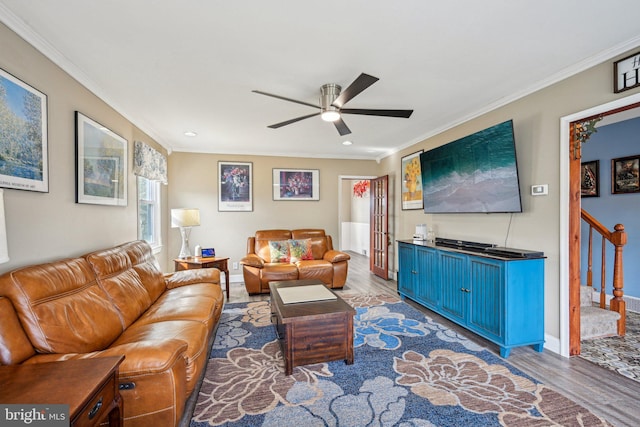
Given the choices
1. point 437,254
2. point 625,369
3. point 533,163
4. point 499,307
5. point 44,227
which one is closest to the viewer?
point 44,227

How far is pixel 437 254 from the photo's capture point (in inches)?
133

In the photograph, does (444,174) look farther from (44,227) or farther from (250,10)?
(44,227)

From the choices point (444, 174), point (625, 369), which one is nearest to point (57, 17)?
point (444, 174)

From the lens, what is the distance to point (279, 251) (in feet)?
15.6

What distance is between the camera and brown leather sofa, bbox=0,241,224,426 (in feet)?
4.67

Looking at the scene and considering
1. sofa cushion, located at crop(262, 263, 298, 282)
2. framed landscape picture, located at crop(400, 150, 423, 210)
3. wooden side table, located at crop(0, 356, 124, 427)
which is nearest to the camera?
wooden side table, located at crop(0, 356, 124, 427)

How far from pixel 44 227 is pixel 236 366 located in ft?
5.66

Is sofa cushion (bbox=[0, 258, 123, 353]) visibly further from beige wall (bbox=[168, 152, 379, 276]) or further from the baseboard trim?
the baseboard trim

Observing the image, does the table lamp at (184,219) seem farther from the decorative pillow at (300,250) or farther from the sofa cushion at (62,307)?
the sofa cushion at (62,307)

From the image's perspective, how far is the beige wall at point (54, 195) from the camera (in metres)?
1.75

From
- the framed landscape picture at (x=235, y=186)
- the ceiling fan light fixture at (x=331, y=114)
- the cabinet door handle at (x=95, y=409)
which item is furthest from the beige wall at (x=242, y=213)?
the cabinet door handle at (x=95, y=409)

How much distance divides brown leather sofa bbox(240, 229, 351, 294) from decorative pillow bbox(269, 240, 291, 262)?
0.08 m

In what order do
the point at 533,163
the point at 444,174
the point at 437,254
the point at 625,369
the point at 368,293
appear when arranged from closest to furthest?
the point at 625,369, the point at 533,163, the point at 437,254, the point at 444,174, the point at 368,293

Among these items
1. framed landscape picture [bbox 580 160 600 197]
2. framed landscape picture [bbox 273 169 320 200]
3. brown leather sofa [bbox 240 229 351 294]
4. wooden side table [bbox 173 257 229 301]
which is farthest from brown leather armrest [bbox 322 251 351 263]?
framed landscape picture [bbox 580 160 600 197]
